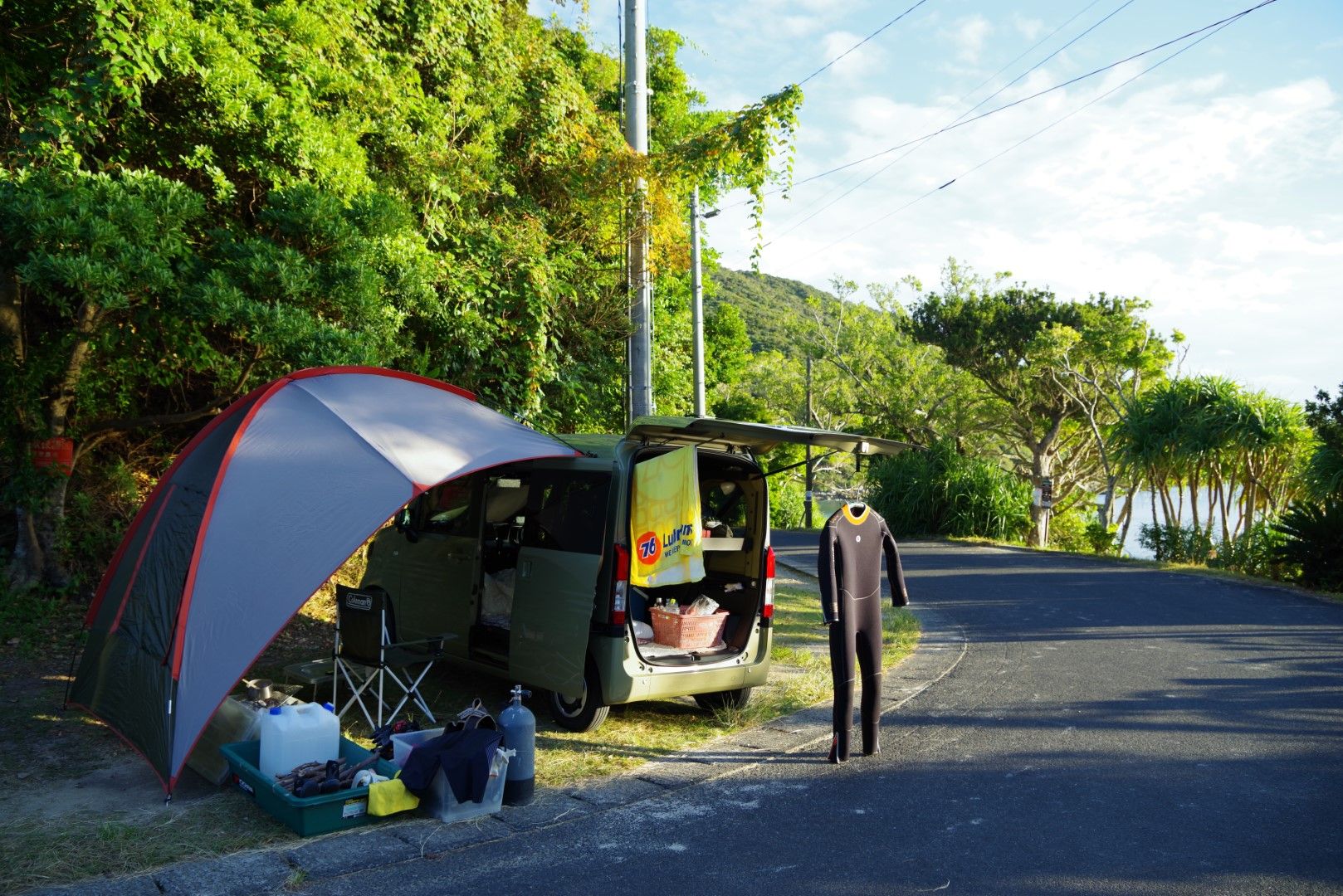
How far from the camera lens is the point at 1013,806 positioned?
5109 millimetres

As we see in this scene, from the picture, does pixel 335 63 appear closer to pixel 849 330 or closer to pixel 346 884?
pixel 346 884

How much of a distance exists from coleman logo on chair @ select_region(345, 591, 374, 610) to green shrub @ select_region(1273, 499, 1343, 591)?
1293cm

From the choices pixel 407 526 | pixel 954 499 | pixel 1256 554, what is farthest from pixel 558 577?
pixel 954 499

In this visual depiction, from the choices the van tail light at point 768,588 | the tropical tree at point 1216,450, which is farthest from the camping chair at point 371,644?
the tropical tree at point 1216,450

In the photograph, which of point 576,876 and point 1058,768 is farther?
point 1058,768

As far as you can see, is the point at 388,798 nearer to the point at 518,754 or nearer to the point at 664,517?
the point at 518,754

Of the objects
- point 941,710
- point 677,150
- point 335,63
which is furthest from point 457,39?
point 941,710

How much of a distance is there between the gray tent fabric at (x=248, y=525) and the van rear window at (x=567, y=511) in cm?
28

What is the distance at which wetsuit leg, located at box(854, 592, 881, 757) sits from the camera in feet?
20.1

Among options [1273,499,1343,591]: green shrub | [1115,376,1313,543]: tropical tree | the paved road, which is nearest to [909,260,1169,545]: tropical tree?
[1115,376,1313,543]: tropical tree

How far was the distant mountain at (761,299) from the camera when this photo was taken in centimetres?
5433

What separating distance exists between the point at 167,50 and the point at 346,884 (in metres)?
7.00

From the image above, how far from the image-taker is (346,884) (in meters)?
4.19

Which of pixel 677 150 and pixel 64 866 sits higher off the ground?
pixel 677 150
